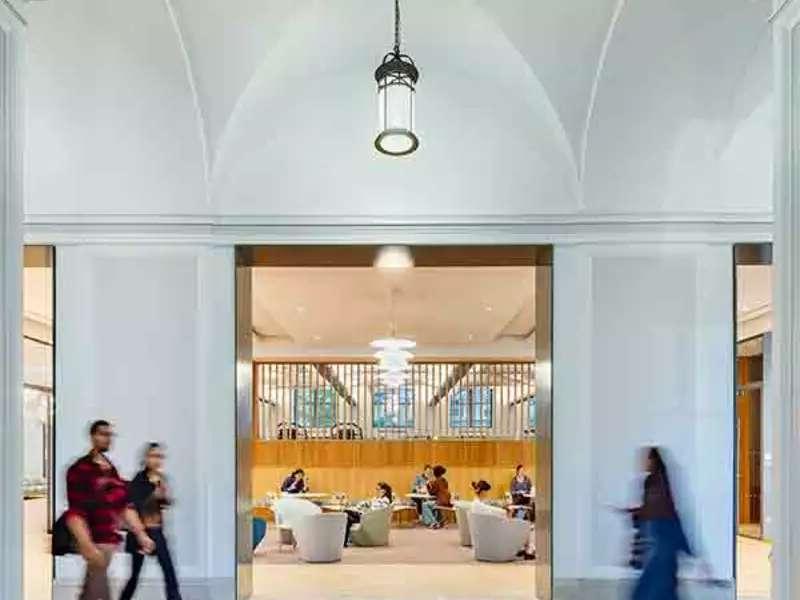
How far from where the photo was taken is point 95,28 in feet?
21.2

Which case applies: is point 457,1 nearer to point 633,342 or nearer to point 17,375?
point 633,342

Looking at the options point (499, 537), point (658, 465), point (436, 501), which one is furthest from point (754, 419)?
point (658, 465)

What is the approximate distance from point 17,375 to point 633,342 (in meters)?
5.66

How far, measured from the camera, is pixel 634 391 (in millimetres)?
8000

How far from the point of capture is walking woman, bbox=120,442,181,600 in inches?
301

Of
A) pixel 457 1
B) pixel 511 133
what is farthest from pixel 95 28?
pixel 511 133

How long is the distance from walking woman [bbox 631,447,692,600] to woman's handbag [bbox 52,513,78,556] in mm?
3821

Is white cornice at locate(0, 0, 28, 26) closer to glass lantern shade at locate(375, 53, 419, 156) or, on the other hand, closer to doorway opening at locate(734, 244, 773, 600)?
glass lantern shade at locate(375, 53, 419, 156)

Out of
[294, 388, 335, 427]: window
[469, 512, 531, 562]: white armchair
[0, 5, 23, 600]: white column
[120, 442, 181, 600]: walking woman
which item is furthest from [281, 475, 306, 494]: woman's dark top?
[0, 5, 23, 600]: white column

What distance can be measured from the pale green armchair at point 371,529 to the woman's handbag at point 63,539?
645 cm

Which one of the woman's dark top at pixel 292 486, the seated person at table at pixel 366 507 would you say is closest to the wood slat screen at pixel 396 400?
the woman's dark top at pixel 292 486

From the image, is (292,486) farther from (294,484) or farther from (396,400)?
(396,400)

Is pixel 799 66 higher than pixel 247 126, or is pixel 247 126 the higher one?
pixel 247 126

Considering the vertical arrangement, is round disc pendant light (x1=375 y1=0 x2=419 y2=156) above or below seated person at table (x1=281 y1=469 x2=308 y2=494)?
above
